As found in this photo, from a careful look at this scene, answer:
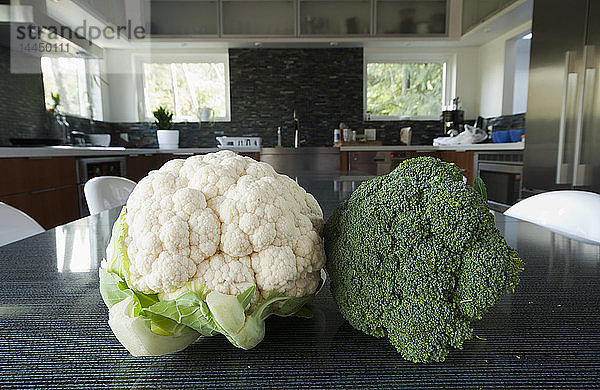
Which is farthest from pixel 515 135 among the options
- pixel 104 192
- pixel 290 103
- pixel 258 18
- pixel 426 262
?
pixel 426 262

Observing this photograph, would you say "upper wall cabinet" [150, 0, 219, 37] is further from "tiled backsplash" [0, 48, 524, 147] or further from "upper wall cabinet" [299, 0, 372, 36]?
"upper wall cabinet" [299, 0, 372, 36]

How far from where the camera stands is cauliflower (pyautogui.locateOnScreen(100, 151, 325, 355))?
0.29 meters

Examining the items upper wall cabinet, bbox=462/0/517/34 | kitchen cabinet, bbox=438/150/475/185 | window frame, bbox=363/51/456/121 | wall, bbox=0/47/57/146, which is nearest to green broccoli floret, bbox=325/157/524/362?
kitchen cabinet, bbox=438/150/475/185

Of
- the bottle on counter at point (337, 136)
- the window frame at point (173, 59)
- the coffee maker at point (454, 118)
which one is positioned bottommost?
the bottle on counter at point (337, 136)

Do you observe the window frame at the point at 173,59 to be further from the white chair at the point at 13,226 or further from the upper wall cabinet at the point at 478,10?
the white chair at the point at 13,226

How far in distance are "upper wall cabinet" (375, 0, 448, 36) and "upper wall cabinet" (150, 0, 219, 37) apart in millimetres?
1832

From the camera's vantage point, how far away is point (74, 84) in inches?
152

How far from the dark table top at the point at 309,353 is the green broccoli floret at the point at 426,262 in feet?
0.09

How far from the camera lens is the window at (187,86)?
15.0 ft

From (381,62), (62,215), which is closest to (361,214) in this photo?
(62,215)

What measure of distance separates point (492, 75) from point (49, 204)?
Answer: 431 centimetres

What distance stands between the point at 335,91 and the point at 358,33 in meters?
0.71

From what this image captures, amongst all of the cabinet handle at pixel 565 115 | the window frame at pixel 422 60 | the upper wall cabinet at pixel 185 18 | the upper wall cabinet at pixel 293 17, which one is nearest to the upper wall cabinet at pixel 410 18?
the upper wall cabinet at pixel 293 17

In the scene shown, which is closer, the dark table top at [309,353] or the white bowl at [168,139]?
the dark table top at [309,353]
